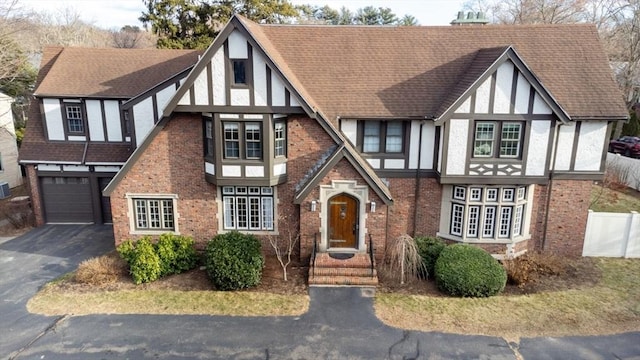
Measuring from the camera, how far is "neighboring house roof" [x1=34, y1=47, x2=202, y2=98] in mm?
19406

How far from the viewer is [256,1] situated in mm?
32531

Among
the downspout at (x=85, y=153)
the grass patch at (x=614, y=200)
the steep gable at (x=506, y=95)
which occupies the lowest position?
the grass patch at (x=614, y=200)

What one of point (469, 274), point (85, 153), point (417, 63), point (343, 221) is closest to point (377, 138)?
point (343, 221)

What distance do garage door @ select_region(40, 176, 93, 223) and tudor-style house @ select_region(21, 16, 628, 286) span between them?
15.4 feet

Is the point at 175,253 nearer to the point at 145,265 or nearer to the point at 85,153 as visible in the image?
the point at 145,265

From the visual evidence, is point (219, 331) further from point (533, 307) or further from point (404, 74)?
point (404, 74)

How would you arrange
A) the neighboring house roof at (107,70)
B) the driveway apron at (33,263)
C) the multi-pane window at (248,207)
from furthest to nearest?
1. the neighboring house roof at (107,70)
2. the multi-pane window at (248,207)
3. the driveway apron at (33,263)

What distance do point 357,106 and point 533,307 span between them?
9380 mm

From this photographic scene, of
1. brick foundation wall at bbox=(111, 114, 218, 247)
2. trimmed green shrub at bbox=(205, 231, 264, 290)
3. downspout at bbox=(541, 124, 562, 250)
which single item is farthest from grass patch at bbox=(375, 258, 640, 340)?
brick foundation wall at bbox=(111, 114, 218, 247)

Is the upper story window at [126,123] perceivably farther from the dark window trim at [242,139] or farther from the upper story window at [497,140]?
the upper story window at [497,140]

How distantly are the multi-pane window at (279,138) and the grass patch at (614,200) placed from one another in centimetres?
1767

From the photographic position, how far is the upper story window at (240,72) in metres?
13.9

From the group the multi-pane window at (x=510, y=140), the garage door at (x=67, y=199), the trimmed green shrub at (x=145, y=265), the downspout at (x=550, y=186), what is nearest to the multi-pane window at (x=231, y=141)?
the trimmed green shrub at (x=145, y=265)

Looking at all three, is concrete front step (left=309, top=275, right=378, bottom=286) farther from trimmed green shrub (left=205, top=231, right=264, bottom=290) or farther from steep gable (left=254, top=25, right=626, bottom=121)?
steep gable (left=254, top=25, right=626, bottom=121)
